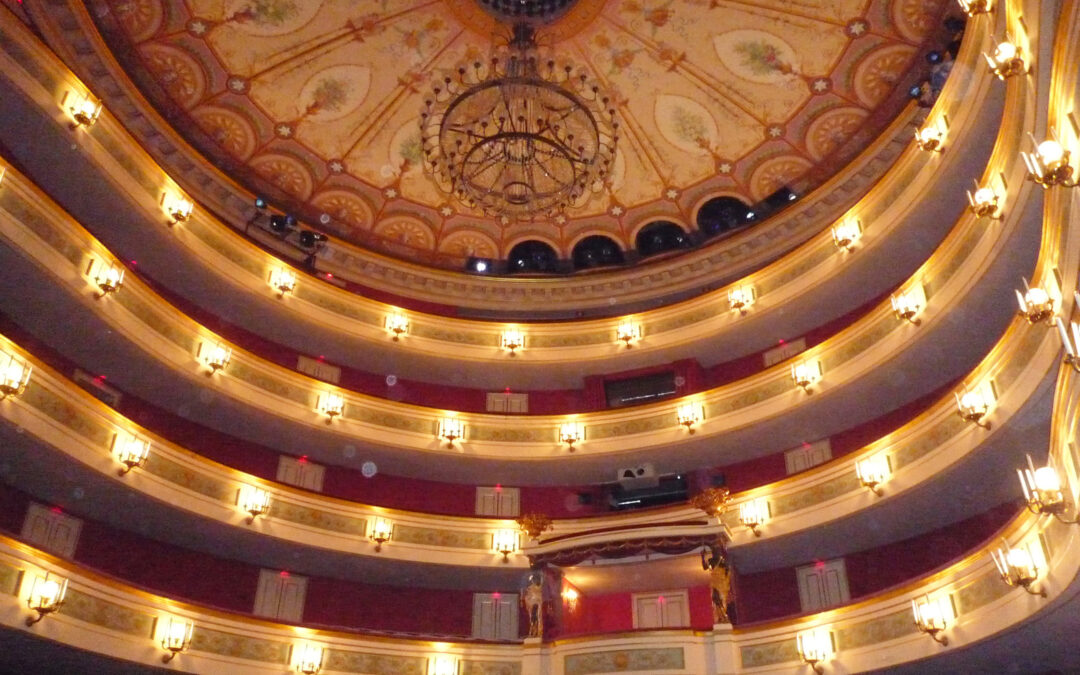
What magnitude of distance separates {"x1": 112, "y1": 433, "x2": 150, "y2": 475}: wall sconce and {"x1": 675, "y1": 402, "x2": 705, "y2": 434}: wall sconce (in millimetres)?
11089

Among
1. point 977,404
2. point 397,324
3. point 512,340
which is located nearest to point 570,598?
point 512,340

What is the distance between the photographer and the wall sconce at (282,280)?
20.2 metres

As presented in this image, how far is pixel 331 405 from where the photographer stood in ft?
63.5

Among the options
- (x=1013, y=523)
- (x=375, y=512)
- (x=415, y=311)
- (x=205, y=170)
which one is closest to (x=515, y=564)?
(x=375, y=512)

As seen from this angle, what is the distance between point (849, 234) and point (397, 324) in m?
10.7

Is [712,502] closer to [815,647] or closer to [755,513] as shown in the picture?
[755,513]

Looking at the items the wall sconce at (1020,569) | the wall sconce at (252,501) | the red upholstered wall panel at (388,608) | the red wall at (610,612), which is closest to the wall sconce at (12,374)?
the wall sconce at (252,501)

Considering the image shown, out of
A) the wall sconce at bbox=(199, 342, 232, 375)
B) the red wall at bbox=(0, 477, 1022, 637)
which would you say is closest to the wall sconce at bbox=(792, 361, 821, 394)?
the red wall at bbox=(0, 477, 1022, 637)

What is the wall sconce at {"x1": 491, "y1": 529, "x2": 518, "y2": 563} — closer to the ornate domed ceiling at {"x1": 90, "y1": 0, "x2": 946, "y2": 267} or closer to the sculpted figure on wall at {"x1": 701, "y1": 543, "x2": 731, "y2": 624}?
the sculpted figure on wall at {"x1": 701, "y1": 543, "x2": 731, "y2": 624}

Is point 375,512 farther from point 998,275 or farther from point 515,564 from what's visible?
point 998,275

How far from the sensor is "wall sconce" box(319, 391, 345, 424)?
760 inches

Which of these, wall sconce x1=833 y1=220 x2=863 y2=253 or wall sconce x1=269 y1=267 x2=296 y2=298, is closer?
wall sconce x1=833 y1=220 x2=863 y2=253

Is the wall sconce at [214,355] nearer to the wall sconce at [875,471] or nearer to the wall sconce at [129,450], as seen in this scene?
the wall sconce at [129,450]

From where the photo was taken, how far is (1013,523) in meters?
11.3
